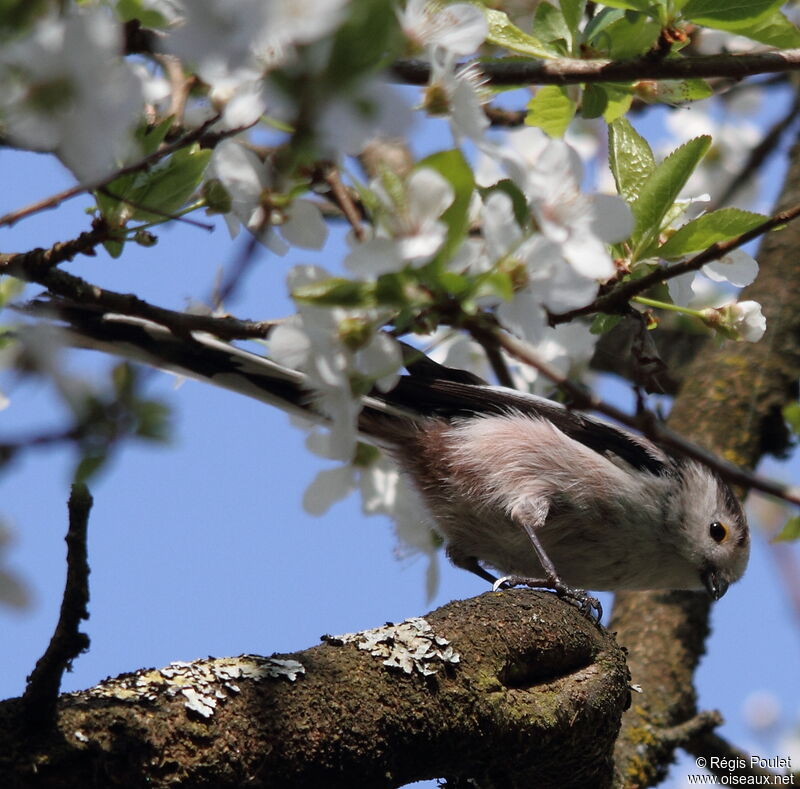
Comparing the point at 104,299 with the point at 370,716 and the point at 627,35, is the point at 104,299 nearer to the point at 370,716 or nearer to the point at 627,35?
the point at 370,716

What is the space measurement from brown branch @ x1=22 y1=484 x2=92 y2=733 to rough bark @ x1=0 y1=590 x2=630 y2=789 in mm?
63

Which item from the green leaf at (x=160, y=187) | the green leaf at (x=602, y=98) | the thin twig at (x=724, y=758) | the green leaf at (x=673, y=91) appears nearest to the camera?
Answer: the green leaf at (x=160, y=187)

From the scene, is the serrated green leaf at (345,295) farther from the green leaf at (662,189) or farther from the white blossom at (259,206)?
the green leaf at (662,189)

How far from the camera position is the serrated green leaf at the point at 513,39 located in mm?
2146

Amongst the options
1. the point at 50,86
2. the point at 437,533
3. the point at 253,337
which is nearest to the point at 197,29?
the point at 50,86

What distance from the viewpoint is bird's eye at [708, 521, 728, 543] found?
3.89 m

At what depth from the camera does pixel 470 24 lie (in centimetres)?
162

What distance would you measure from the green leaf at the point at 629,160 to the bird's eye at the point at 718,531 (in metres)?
2.02

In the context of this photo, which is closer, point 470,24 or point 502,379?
point 470,24

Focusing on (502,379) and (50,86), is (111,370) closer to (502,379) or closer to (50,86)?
(50,86)

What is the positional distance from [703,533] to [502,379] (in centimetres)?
97

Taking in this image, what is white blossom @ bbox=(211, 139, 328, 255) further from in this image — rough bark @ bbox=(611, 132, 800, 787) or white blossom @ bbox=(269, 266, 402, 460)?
rough bark @ bbox=(611, 132, 800, 787)

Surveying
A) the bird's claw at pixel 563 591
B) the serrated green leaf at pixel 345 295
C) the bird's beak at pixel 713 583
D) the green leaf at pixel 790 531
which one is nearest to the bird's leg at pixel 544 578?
the bird's claw at pixel 563 591

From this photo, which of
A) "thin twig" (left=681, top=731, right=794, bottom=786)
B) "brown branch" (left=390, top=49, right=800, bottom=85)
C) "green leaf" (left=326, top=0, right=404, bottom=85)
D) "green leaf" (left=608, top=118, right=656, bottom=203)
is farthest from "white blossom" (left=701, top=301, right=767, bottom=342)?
"thin twig" (left=681, top=731, right=794, bottom=786)
